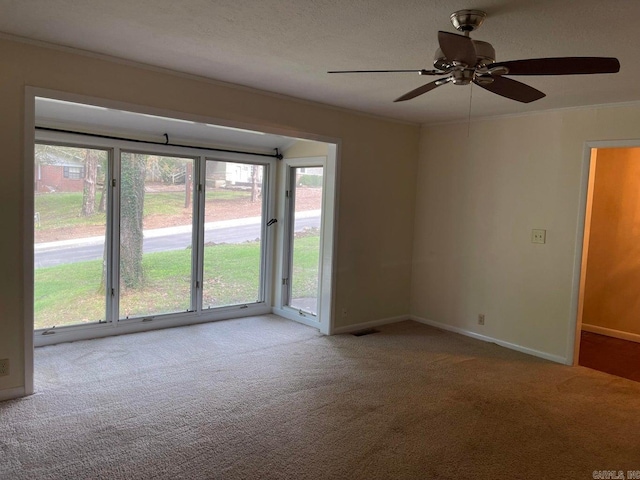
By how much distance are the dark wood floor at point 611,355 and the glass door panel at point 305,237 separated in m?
2.80

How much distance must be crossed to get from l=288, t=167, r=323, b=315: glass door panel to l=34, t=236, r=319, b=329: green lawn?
0.01m

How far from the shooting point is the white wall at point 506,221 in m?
4.11

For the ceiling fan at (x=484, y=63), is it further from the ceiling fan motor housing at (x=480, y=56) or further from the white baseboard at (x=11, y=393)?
the white baseboard at (x=11, y=393)

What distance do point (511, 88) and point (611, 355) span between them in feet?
11.4

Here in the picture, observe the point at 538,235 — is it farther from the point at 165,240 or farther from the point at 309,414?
the point at 165,240

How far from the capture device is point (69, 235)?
4199 millimetres

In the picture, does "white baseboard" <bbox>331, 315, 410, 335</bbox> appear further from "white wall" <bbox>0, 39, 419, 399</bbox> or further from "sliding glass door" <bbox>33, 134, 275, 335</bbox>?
"sliding glass door" <bbox>33, 134, 275, 335</bbox>

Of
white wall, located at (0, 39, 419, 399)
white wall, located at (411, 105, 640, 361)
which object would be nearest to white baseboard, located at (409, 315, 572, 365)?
white wall, located at (411, 105, 640, 361)

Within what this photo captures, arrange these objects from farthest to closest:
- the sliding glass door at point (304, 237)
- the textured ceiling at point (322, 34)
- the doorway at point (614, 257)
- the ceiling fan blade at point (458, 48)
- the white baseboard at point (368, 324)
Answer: the sliding glass door at point (304, 237), the doorway at point (614, 257), the white baseboard at point (368, 324), the textured ceiling at point (322, 34), the ceiling fan blade at point (458, 48)

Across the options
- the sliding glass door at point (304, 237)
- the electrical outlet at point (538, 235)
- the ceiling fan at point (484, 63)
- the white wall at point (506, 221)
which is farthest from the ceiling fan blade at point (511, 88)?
the sliding glass door at point (304, 237)

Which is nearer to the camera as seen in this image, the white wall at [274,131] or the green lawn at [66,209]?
the white wall at [274,131]

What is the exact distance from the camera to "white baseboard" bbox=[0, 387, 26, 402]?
2.97 m

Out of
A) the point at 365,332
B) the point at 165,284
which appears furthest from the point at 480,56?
the point at 165,284

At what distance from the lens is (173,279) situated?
488cm
